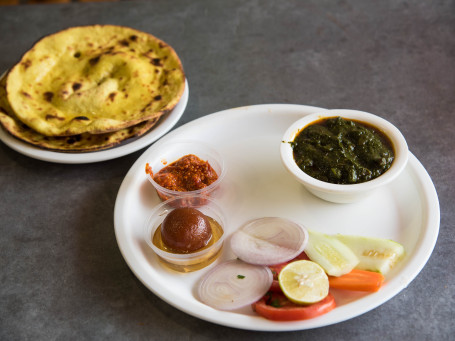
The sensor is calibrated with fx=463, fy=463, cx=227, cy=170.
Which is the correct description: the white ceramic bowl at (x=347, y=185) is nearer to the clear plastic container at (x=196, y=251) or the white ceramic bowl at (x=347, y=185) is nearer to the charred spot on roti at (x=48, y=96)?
the clear plastic container at (x=196, y=251)

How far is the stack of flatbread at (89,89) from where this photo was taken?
2.58 meters

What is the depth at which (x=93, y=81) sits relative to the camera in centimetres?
293

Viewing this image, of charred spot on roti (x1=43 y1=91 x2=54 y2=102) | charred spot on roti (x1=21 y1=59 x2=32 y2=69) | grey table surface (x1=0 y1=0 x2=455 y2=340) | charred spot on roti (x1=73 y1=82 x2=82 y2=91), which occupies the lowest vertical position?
grey table surface (x1=0 y1=0 x2=455 y2=340)

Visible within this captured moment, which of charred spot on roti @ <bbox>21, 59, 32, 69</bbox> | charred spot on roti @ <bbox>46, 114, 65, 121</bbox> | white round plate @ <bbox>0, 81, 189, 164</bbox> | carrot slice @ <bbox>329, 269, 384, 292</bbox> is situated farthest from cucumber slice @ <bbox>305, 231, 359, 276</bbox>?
charred spot on roti @ <bbox>21, 59, 32, 69</bbox>

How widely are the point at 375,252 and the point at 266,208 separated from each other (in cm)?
58

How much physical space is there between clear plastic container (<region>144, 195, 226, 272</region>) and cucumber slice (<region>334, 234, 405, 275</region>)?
1.89 feet

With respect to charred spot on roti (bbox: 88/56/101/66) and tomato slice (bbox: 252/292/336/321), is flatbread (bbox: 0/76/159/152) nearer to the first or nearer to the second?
charred spot on roti (bbox: 88/56/101/66)

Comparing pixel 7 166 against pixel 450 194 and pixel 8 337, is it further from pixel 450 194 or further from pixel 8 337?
pixel 450 194

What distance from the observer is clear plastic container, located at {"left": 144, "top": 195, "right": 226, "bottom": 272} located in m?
2.01

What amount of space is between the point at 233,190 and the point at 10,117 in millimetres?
1376

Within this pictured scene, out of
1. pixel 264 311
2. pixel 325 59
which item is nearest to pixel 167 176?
pixel 264 311

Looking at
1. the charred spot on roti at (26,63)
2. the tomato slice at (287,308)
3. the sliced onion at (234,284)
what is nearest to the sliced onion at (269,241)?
the sliced onion at (234,284)

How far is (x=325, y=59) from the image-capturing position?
11.2ft

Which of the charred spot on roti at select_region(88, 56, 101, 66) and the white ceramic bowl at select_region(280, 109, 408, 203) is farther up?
the charred spot on roti at select_region(88, 56, 101, 66)
